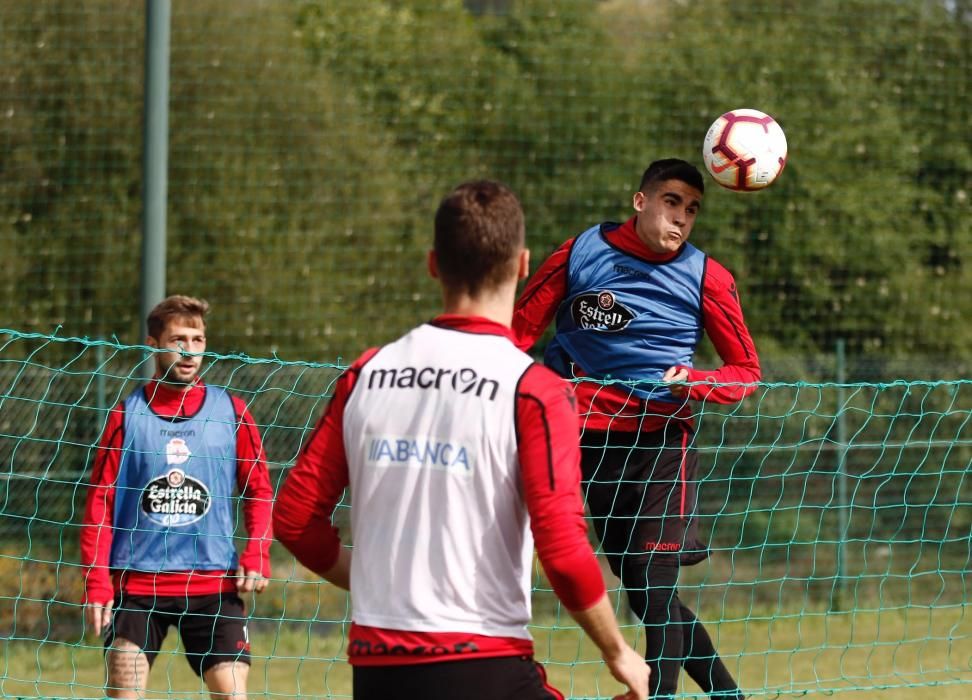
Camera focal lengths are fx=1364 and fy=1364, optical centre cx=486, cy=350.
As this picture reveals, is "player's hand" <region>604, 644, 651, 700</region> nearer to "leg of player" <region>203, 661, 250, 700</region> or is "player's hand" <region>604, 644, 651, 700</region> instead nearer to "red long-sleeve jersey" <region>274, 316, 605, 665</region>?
"red long-sleeve jersey" <region>274, 316, 605, 665</region>

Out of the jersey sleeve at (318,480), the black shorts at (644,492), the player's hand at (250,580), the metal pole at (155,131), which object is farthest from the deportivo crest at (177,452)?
the metal pole at (155,131)

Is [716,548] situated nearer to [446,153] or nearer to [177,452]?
[177,452]

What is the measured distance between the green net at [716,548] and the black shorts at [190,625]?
8.64ft

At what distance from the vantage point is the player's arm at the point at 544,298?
194 inches

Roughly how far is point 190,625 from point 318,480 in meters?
2.53

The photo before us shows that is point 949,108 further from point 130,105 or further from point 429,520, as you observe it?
point 429,520

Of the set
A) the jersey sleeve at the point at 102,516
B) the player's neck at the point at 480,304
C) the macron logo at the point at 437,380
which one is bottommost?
the jersey sleeve at the point at 102,516

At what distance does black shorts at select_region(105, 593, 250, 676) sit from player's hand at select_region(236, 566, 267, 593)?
0.13m

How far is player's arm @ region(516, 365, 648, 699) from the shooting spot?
100 inches

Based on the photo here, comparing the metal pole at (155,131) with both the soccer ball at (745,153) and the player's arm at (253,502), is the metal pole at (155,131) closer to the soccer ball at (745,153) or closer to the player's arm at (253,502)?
the player's arm at (253,502)

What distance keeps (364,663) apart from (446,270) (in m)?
0.79

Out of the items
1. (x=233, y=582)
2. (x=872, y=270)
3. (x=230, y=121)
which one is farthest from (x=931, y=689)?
(x=230, y=121)

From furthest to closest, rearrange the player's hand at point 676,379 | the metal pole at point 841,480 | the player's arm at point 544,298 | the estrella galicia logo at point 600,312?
the metal pole at point 841,480 < the player's arm at point 544,298 < the estrella galicia logo at point 600,312 < the player's hand at point 676,379

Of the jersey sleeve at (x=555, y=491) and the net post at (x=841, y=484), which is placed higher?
the jersey sleeve at (x=555, y=491)
